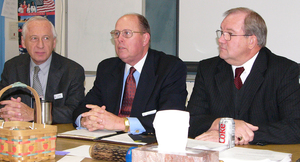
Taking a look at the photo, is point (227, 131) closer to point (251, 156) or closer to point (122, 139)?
point (251, 156)

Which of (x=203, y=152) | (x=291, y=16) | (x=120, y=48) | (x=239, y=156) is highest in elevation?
(x=291, y=16)

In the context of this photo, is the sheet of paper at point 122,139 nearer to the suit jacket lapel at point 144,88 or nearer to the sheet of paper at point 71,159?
the sheet of paper at point 71,159

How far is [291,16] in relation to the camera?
127 inches

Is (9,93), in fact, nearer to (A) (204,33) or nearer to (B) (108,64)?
(B) (108,64)

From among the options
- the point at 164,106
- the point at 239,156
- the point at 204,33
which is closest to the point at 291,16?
the point at 204,33

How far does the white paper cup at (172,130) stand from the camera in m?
1.00

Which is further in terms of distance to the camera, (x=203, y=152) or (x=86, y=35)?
(x=86, y=35)

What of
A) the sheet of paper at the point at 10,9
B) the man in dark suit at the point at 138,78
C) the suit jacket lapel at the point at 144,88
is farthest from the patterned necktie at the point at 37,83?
the sheet of paper at the point at 10,9

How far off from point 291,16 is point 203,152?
106 inches

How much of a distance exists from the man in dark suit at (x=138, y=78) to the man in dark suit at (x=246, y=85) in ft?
0.60

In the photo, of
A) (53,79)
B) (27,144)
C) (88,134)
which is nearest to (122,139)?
(88,134)

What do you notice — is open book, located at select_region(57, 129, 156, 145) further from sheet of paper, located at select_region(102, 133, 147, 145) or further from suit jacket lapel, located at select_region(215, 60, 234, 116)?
suit jacket lapel, located at select_region(215, 60, 234, 116)

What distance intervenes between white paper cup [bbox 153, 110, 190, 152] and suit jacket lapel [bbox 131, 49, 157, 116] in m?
1.46

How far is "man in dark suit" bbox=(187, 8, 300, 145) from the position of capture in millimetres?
2150
